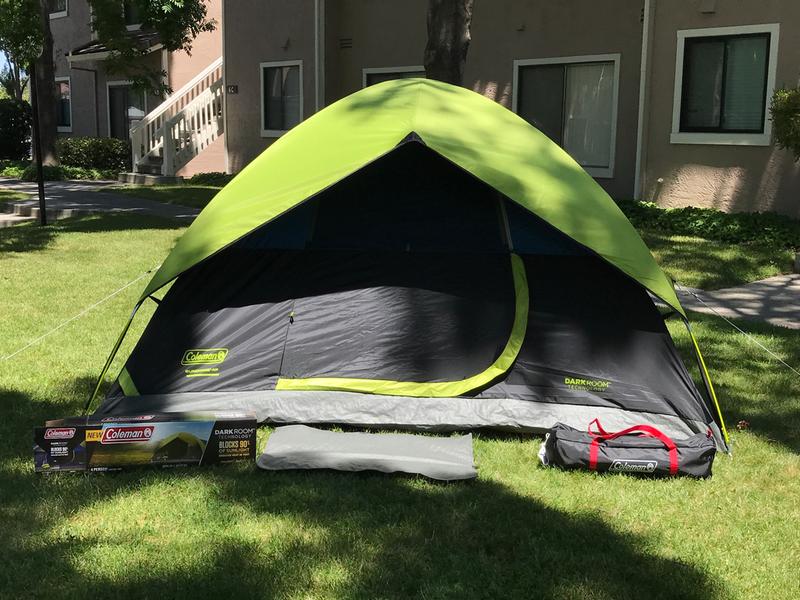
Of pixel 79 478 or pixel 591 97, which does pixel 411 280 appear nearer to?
pixel 79 478

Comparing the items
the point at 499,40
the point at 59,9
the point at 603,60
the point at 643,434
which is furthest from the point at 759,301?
the point at 59,9

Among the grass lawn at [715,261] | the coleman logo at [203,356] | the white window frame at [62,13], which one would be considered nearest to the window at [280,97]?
the grass lawn at [715,261]

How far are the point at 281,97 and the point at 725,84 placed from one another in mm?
9551

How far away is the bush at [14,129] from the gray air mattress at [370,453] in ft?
76.4

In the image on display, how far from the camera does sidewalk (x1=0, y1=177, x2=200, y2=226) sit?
47.4 ft

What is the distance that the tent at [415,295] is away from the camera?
4.85 metres

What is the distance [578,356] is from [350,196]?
1666mm

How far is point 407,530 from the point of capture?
12.3ft

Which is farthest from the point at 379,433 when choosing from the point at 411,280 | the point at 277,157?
the point at 277,157

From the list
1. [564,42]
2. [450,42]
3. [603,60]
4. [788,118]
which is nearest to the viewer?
[450,42]

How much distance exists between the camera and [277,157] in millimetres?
5336

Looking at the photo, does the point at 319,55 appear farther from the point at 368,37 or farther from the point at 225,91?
the point at 225,91

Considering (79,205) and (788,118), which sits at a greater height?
(788,118)

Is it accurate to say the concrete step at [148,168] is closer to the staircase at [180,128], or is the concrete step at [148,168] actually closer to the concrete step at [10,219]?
the staircase at [180,128]
